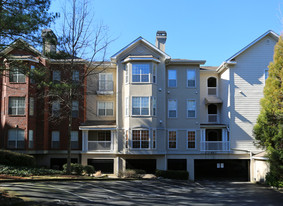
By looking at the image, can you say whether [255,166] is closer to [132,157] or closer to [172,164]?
[172,164]

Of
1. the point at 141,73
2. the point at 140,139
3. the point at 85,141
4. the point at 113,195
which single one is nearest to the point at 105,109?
the point at 85,141

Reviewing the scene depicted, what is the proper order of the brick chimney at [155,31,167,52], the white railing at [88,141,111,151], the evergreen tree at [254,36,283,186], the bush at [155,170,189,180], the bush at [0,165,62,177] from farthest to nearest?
the brick chimney at [155,31,167,52]
the white railing at [88,141,111,151]
the bush at [155,170,189,180]
the evergreen tree at [254,36,283,186]
the bush at [0,165,62,177]

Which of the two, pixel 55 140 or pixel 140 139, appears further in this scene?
pixel 55 140

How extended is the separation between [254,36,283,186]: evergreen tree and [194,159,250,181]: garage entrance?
659cm

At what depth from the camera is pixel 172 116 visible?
100 ft

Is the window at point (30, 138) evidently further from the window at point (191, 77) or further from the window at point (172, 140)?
the window at point (191, 77)

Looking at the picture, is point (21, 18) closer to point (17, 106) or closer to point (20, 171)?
point (20, 171)

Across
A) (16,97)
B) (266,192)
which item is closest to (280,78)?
(266,192)

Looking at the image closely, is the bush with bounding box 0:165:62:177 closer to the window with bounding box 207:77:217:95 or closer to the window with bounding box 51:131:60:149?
the window with bounding box 51:131:60:149

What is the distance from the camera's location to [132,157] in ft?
95.4

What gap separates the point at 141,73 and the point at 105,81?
449 centimetres

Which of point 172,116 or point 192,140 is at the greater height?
point 172,116

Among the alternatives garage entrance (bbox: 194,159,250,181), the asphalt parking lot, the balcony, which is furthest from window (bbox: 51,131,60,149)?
garage entrance (bbox: 194,159,250,181)

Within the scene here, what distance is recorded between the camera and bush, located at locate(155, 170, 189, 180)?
2756 centimetres
